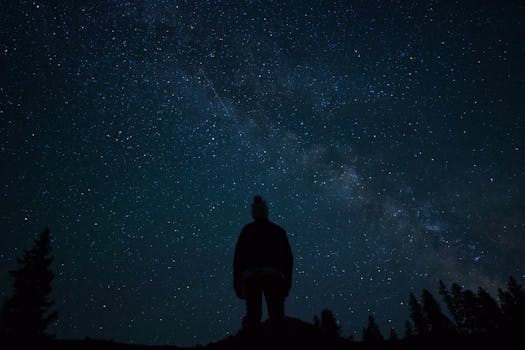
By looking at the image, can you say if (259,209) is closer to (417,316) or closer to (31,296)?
(31,296)

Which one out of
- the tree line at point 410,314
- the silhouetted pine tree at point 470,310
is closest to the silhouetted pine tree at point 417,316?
the tree line at point 410,314

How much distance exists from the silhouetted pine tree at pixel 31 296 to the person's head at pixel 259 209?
18.0 m

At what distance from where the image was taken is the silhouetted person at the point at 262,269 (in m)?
3.99

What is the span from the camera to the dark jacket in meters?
4.10

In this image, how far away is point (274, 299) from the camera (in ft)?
13.1

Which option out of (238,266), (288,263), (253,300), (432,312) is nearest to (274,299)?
(253,300)

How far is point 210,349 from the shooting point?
19.0 feet

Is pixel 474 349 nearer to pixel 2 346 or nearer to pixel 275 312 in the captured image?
pixel 275 312

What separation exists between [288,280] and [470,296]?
5855 centimetres

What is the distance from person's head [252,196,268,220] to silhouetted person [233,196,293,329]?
0.09 metres

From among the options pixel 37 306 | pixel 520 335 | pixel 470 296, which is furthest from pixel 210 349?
pixel 470 296

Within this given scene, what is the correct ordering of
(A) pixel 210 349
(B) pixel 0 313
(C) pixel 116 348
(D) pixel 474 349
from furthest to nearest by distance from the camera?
(B) pixel 0 313
(A) pixel 210 349
(C) pixel 116 348
(D) pixel 474 349

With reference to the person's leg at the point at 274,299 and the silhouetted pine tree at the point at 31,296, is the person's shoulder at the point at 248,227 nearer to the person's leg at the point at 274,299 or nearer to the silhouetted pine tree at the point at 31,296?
the person's leg at the point at 274,299

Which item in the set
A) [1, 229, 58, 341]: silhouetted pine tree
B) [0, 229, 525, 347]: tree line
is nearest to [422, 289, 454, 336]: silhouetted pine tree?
[0, 229, 525, 347]: tree line
